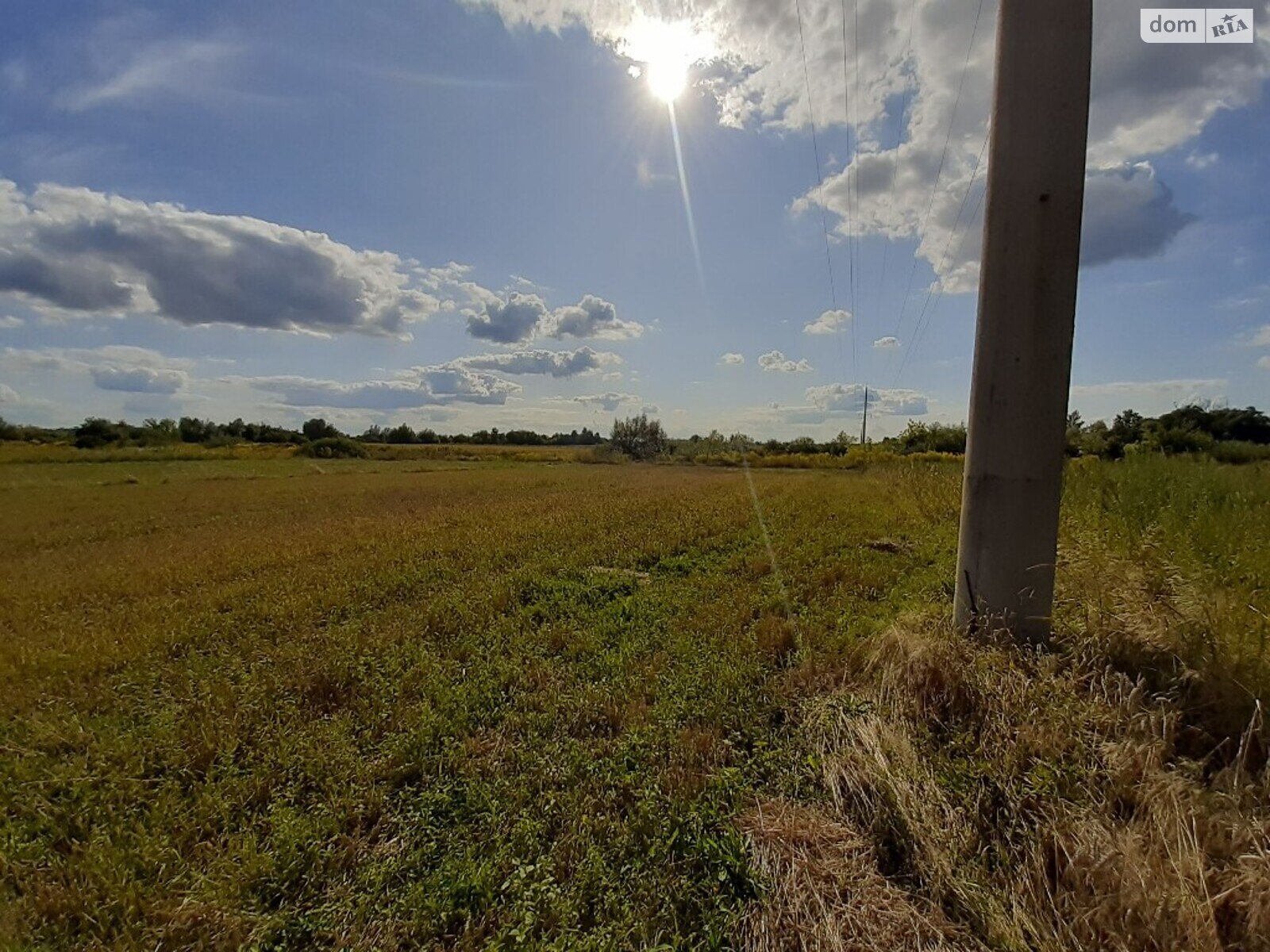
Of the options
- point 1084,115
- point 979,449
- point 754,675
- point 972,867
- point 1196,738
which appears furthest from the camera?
point 754,675

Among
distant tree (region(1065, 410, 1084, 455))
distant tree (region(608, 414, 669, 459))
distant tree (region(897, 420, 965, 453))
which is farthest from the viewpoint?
distant tree (region(608, 414, 669, 459))

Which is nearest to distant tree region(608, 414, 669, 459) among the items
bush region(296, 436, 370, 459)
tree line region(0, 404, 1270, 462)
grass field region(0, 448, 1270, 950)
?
tree line region(0, 404, 1270, 462)

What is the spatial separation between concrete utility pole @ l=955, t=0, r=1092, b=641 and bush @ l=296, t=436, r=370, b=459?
49.9 m

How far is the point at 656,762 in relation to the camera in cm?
287

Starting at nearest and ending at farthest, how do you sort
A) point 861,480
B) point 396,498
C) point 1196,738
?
1. point 1196,738
2. point 396,498
3. point 861,480

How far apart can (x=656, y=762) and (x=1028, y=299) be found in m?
3.85

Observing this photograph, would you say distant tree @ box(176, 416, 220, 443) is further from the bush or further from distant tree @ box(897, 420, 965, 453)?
distant tree @ box(897, 420, 965, 453)

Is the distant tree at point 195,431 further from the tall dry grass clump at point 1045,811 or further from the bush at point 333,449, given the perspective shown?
the tall dry grass clump at point 1045,811

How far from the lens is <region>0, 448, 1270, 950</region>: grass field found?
1.91 meters

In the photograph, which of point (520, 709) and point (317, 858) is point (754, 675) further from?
point (317, 858)

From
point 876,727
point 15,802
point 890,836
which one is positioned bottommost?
point 15,802

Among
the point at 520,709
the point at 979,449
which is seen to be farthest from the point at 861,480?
the point at 520,709

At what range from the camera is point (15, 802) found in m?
2.58

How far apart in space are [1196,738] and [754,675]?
234cm
